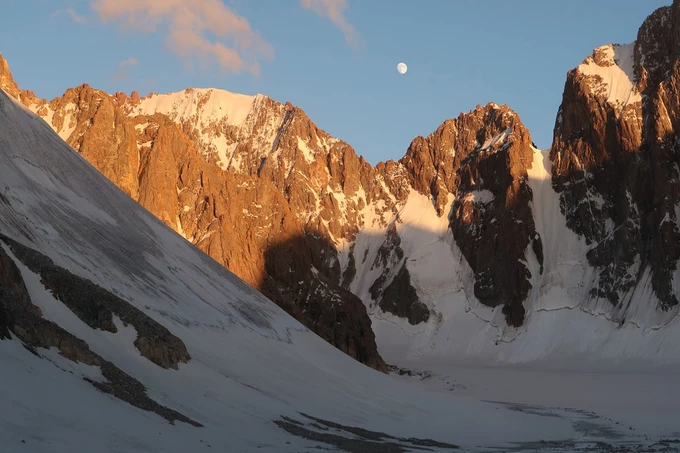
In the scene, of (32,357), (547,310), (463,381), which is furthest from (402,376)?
(32,357)

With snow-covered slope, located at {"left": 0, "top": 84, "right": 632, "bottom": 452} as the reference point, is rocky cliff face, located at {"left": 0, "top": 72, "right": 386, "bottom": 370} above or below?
above

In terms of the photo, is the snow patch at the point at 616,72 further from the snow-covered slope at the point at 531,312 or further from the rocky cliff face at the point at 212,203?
the rocky cliff face at the point at 212,203

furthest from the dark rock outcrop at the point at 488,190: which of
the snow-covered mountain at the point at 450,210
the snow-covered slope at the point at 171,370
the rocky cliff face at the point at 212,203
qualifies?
the snow-covered slope at the point at 171,370

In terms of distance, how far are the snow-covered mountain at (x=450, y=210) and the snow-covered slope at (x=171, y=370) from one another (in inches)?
1346

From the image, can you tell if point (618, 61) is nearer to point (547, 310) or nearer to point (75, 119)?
point (547, 310)

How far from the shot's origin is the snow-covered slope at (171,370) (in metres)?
20.1

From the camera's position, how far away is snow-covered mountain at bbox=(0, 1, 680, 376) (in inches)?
4102

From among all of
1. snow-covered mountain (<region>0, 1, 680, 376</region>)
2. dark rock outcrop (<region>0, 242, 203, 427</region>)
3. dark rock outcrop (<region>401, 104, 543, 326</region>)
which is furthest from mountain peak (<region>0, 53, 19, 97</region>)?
dark rock outcrop (<region>401, 104, 543, 326</region>)

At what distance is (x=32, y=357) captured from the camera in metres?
22.1

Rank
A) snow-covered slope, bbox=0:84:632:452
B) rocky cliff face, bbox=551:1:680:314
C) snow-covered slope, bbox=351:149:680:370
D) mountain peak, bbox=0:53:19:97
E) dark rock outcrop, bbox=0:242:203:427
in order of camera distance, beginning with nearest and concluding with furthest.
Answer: snow-covered slope, bbox=0:84:632:452
dark rock outcrop, bbox=0:242:203:427
mountain peak, bbox=0:53:19:97
snow-covered slope, bbox=351:149:680:370
rocky cliff face, bbox=551:1:680:314

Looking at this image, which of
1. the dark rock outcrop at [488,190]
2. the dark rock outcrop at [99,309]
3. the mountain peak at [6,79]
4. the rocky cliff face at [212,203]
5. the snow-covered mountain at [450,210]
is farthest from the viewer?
the dark rock outcrop at [488,190]

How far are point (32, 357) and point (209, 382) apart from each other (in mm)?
12894

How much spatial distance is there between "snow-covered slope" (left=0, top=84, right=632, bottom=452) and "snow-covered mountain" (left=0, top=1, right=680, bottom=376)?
3418 centimetres

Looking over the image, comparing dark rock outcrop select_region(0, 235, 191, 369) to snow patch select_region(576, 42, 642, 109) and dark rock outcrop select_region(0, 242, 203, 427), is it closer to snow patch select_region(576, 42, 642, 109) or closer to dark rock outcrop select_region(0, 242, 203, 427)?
dark rock outcrop select_region(0, 242, 203, 427)
